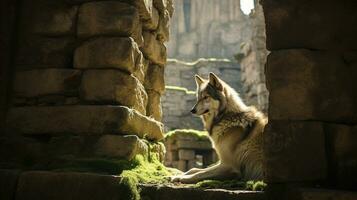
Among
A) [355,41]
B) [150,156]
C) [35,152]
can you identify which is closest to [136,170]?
[150,156]

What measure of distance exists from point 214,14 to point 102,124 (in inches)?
2796

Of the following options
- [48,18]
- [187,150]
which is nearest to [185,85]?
[187,150]

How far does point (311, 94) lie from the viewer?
419 centimetres

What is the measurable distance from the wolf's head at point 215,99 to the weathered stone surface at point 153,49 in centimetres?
120

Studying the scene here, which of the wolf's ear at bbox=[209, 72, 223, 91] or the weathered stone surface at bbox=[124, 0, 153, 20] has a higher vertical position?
the weathered stone surface at bbox=[124, 0, 153, 20]

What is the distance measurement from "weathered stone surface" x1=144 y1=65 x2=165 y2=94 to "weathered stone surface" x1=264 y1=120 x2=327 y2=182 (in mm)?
3176

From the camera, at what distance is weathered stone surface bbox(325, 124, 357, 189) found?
13.4ft

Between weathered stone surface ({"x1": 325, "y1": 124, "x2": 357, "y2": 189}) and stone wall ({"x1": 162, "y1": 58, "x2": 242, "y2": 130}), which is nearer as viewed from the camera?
weathered stone surface ({"x1": 325, "y1": 124, "x2": 357, "y2": 189})

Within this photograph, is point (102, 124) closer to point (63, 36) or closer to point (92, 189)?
point (92, 189)

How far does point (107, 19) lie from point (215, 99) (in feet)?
6.06

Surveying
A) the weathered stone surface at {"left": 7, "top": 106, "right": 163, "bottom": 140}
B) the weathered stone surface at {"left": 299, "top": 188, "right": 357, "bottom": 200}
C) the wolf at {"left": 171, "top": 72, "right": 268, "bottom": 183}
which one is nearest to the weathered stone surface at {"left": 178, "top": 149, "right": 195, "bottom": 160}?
the wolf at {"left": 171, "top": 72, "right": 268, "bottom": 183}

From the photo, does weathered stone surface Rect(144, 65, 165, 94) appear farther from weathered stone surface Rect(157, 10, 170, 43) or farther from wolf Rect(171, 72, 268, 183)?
wolf Rect(171, 72, 268, 183)

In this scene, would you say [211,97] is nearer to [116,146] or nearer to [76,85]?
[116,146]

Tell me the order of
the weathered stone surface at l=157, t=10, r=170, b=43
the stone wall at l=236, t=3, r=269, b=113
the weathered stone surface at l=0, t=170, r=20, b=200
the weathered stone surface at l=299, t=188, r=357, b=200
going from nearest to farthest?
the weathered stone surface at l=299, t=188, r=357, b=200 → the weathered stone surface at l=0, t=170, r=20, b=200 → the weathered stone surface at l=157, t=10, r=170, b=43 → the stone wall at l=236, t=3, r=269, b=113
